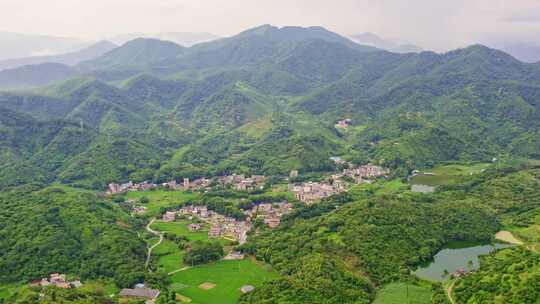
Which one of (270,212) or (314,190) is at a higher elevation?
(314,190)

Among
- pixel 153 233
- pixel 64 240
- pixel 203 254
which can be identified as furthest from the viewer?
pixel 153 233

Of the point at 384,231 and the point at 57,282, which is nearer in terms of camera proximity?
the point at 57,282

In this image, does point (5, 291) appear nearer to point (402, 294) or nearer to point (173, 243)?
point (173, 243)

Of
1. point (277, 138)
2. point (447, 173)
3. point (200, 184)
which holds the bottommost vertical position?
point (200, 184)

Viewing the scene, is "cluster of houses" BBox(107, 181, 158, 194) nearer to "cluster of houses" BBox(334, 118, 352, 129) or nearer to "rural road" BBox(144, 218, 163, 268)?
"rural road" BBox(144, 218, 163, 268)

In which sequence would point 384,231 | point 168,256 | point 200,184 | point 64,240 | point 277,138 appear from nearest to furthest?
point 384,231, point 64,240, point 168,256, point 200,184, point 277,138

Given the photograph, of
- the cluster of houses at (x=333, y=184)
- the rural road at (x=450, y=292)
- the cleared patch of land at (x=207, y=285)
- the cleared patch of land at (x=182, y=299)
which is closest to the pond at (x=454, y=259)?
the rural road at (x=450, y=292)

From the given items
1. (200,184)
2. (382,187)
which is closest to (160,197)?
(200,184)
